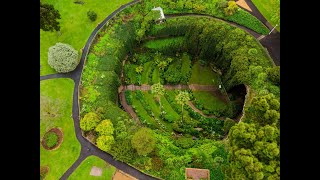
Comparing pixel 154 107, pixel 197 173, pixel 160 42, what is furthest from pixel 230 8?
pixel 197 173

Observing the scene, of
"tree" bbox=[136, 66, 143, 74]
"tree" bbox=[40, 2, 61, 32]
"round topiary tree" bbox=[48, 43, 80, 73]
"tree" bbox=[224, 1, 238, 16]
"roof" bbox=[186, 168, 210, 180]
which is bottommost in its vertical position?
"roof" bbox=[186, 168, 210, 180]

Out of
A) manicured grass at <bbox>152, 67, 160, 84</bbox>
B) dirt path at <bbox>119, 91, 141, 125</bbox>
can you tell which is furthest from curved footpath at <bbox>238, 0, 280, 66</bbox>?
dirt path at <bbox>119, 91, 141, 125</bbox>

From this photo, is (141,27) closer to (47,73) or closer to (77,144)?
(47,73)

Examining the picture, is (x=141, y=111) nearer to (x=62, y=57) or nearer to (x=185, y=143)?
(x=185, y=143)

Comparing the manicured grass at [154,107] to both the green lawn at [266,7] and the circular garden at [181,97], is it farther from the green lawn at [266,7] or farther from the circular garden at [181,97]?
the green lawn at [266,7]

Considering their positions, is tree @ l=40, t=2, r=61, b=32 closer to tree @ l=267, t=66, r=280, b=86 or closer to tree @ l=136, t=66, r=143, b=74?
tree @ l=136, t=66, r=143, b=74
